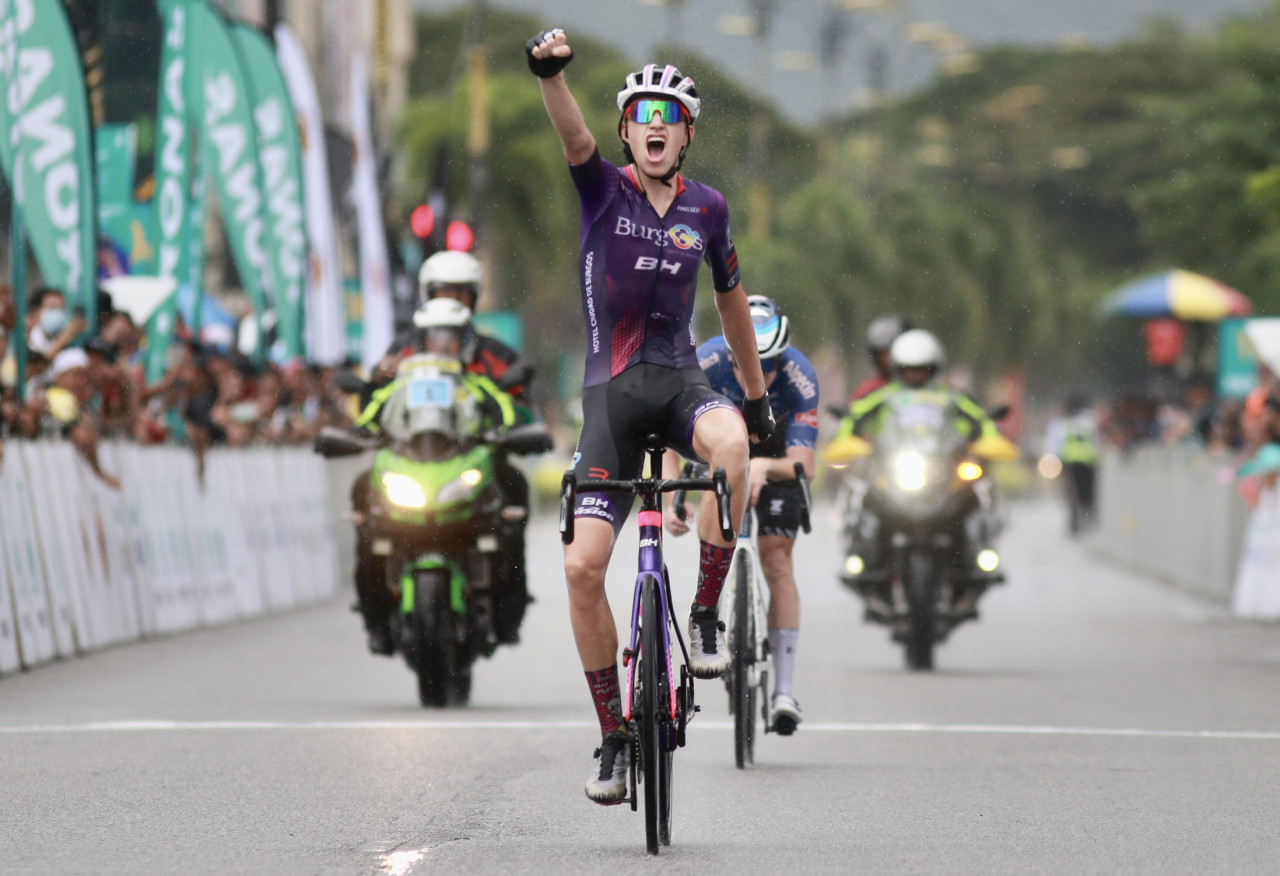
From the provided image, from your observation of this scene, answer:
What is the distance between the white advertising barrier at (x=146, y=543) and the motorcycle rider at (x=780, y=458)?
5.20m

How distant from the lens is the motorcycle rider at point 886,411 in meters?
16.0

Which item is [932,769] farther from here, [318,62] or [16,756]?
[318,62]

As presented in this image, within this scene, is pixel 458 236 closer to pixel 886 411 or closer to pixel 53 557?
pixel 886 411

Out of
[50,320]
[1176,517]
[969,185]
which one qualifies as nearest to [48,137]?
[50,320]

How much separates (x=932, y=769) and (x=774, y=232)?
2266 inches

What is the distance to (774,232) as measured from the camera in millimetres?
67438

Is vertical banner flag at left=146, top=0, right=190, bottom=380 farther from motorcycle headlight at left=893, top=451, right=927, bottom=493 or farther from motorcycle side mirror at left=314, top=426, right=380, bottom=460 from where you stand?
motorcycle side mirror at left=314, top=426, right=380, bottom=460

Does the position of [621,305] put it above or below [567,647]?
above

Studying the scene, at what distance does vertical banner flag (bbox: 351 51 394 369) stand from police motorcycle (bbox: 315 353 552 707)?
17591 millimetres

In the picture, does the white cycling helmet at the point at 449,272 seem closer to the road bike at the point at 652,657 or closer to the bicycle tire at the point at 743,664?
the bicycle tire at the point at 743,664

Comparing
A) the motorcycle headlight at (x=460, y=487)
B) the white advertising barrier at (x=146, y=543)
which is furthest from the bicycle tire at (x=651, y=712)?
the white advertising barrier at (x=146, y=543)

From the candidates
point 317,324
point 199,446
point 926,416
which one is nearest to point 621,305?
point 926,416

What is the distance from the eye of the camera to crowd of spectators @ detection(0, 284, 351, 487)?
53.6 feet

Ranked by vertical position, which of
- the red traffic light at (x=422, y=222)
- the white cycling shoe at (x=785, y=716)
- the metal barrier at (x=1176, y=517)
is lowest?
the metal barrier at (x=1176, y=517)
